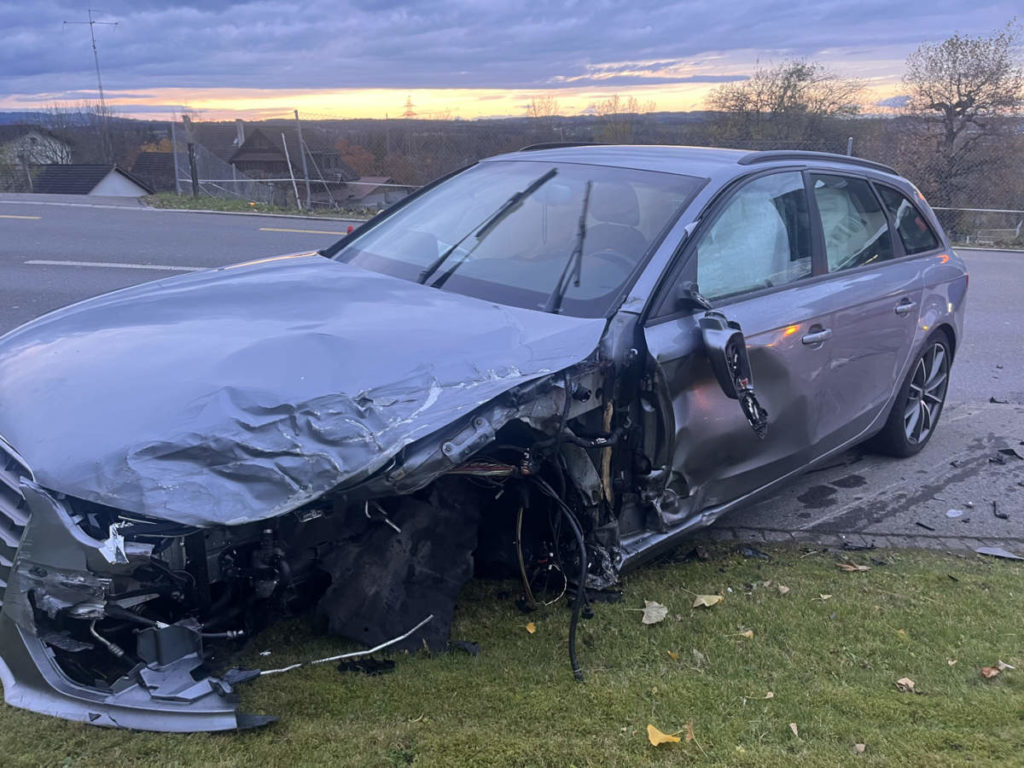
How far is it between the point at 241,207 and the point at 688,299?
15489 mm

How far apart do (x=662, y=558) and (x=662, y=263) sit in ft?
4.52

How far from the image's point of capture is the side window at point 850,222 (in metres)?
3.99

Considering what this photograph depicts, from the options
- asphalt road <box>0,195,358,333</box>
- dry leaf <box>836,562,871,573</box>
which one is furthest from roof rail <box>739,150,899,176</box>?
asphalt road <box>0,195,358,333</box>

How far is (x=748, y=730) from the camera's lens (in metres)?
2.48

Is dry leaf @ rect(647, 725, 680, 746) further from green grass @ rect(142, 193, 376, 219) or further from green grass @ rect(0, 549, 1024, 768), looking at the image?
green grass @ rect(142, 193, 376, 219)

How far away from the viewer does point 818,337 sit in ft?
11.9

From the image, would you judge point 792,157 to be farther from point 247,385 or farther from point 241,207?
point 241,207

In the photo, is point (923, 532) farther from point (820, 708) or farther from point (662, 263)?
point (662, 263)

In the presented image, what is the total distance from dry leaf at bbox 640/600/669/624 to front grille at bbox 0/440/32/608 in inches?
84.6

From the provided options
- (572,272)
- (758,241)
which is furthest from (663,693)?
(758,241)

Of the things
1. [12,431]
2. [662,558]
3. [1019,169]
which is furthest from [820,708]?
[1019,169]

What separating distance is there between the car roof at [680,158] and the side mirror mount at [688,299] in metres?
0.67

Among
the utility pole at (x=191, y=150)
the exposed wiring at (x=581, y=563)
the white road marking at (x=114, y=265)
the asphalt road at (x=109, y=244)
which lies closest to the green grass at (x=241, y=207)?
the utility pole at (x=191, y=150)

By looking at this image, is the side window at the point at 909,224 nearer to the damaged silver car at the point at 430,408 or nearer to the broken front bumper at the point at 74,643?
the damaged silver car at the point at 430,408
